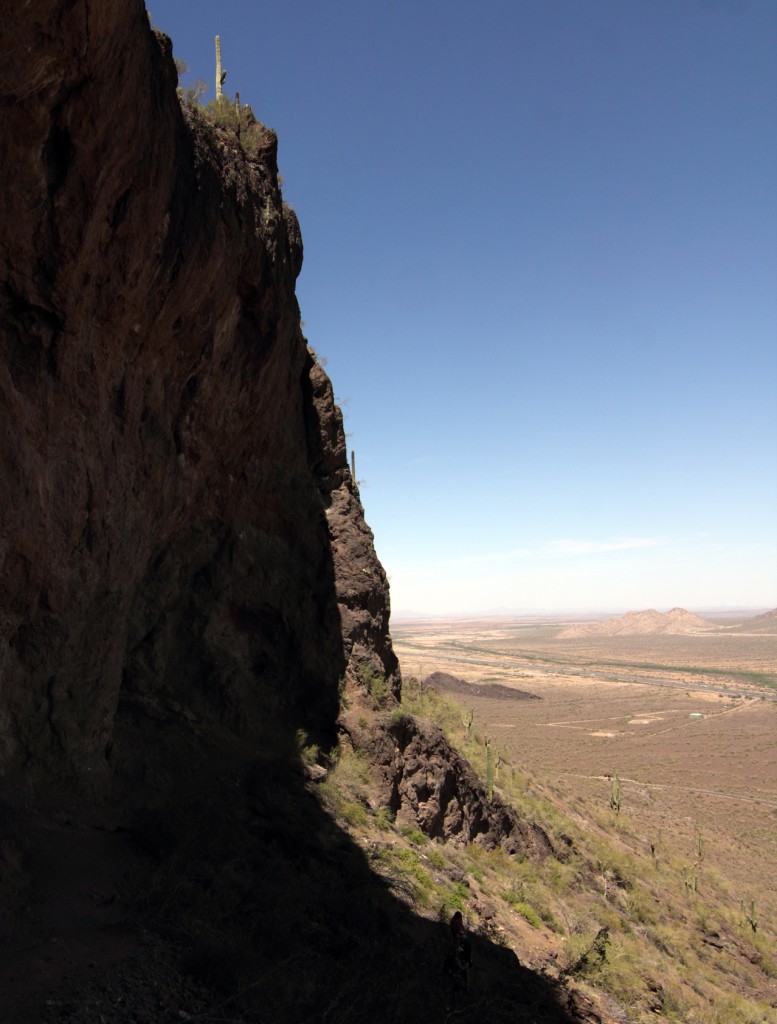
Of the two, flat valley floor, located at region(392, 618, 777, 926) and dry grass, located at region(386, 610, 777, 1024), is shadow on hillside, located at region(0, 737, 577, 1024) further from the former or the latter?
flat valley floor, located at region(392, 618, 777, 926)

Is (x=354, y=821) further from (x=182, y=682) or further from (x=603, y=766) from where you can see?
(x=603, y=766)

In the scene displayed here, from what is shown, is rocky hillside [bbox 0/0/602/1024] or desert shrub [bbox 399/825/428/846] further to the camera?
desert shrub [bbox 399/825/428/846]

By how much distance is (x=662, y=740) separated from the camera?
5081 cm

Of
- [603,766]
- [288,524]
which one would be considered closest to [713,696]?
[603,766]

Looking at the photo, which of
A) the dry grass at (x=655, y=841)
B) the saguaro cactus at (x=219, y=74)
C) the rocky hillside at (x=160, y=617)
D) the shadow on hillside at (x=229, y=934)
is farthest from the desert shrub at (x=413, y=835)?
the saguaro cactus at (x=219, y=74)

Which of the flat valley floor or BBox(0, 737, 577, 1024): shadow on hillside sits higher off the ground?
BBox(0, 737, 577, 1024): shadow on hillside

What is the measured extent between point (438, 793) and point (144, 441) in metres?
9.54

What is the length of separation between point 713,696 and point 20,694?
80186 mm

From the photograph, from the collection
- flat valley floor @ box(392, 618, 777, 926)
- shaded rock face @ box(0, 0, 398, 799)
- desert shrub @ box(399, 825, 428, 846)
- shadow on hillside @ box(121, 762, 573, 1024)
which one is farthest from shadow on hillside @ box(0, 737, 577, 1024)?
flat valley floor @ box(392, 618, 777, 926)

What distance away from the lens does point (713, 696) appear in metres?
74.6

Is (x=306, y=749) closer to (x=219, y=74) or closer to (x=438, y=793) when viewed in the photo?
(x=438, y=793)

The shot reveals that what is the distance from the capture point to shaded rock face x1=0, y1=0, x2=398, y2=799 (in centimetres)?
706

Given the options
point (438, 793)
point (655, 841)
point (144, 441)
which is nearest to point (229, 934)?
point (144, 441)

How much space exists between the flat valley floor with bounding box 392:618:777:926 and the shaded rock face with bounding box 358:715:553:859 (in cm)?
793
